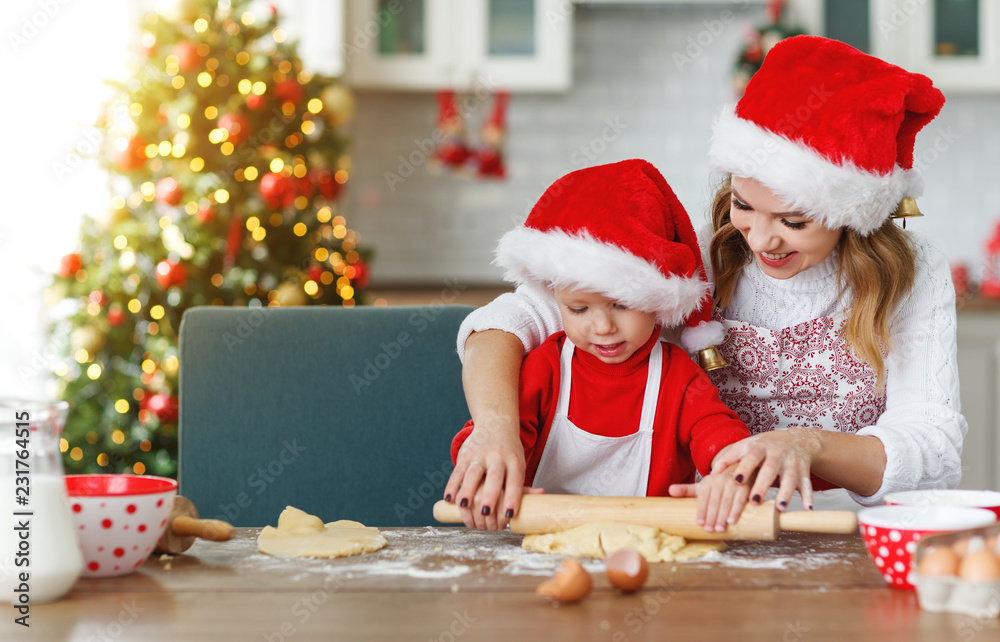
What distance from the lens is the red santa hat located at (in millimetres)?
1139

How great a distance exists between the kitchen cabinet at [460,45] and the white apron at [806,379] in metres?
2.33

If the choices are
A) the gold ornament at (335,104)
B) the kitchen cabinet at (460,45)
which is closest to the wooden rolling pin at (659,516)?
the gold ornament at (335,104)

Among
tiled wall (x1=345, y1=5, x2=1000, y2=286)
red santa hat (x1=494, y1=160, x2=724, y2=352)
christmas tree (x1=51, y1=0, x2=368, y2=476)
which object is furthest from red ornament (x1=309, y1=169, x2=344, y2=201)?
red santa hat (x1=494, y1=160, x2=724, y2=352)

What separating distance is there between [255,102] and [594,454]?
→ 1844 millimetres

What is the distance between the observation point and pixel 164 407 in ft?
8.21

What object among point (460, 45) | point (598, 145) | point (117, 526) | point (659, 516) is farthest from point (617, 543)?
point (598, 145)

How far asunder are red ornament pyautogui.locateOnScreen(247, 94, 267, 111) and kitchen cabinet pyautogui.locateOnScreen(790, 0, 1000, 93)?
2071 mm

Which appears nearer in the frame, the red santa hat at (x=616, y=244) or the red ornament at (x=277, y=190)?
the red santa hat at (x=616, y=244)

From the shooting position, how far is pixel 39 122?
2723mm

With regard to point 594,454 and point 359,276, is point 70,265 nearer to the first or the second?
point 359,276

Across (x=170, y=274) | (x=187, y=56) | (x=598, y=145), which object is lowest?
(x=170, y=274)

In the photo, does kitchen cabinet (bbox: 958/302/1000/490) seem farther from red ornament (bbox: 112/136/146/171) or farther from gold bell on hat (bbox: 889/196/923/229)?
red ornament (bbox: 112/136/146/171)

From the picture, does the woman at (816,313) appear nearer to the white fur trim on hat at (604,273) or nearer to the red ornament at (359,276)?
the white fur trim on hat at (604,273)

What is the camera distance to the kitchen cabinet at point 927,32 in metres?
3.38
